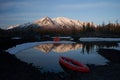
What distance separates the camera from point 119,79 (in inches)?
788

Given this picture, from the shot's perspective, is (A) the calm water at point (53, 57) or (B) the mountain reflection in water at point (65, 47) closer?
(A) the calm water at point (53, 57)

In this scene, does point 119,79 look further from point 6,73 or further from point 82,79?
point 6,73

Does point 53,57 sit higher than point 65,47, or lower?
higher

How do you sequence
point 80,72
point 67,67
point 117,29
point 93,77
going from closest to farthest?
point 93,77, point 80,72, point 67,67, point 117,29

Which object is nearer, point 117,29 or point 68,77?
point 68,77

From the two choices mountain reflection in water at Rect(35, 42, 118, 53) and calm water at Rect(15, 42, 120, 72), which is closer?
calm water at Rect(15, 42, 120, 72)

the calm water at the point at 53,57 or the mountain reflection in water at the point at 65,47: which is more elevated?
the calm water at the point at 53,57

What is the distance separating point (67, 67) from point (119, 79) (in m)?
7.13

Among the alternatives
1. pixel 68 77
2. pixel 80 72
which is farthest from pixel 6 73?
pixel 80 72

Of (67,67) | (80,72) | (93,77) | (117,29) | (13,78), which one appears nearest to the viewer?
(13,78)

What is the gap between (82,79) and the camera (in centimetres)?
2073

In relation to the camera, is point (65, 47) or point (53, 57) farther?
point (65, 47)

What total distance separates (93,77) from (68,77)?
228cm

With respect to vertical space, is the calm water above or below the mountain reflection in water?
above
